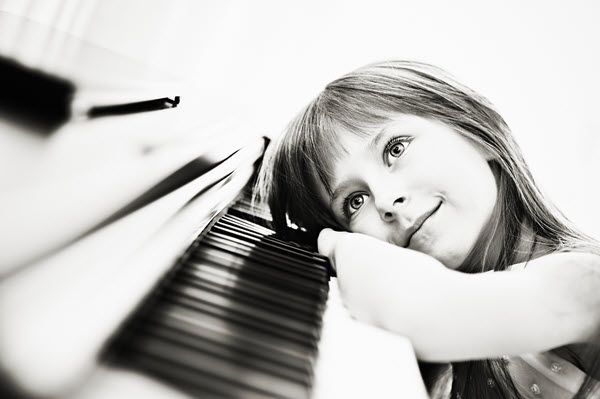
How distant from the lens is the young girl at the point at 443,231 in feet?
2.17

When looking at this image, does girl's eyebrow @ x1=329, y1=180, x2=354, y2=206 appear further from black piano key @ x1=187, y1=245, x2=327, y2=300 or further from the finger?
black piano key @ x1=187, y1=245, x2=327, y2=300

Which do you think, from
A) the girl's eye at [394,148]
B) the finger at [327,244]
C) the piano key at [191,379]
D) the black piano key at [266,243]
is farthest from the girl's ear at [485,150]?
the piano key at [191,379]

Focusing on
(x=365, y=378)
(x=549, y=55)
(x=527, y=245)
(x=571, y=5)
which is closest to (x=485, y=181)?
(x=527, y=245)

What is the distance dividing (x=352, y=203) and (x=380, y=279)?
27.3 inches

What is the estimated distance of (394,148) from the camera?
4.04ft

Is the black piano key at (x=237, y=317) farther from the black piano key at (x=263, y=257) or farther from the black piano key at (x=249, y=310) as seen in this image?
the black piano key at (x=263, y=257)

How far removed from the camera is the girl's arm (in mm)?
638

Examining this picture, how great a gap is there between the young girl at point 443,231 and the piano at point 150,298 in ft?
0.34

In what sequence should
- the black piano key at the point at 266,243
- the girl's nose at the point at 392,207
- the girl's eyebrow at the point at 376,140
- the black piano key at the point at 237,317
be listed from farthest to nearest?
1. the girl's eyebrow at the point at 376,140
2. the girl's nose at the point at 392,207
3. the black piano key at the point at 266,243
4. the black piano key at the point at 237,317

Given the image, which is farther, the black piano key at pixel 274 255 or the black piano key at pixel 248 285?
the black piano key at pixel 274 255

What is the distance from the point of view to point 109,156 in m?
0.47

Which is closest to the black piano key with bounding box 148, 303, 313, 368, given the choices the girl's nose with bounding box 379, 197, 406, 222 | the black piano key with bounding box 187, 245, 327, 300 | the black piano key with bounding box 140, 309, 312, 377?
the black piano key with bounding box 140, 309, 312, 377

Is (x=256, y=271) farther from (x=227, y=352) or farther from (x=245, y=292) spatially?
(x=227, y=352)

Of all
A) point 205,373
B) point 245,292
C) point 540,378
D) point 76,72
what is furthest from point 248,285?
point 540,378
